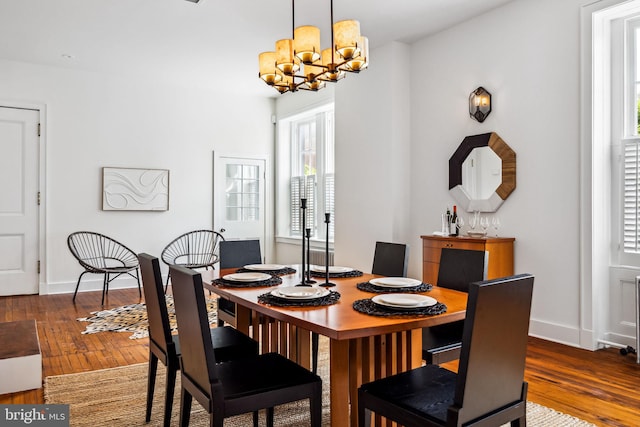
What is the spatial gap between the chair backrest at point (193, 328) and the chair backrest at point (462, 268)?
56.4 inches

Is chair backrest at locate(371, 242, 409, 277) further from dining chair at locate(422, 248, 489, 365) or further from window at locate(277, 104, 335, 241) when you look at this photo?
window at locate(277, 104, 335, 241)

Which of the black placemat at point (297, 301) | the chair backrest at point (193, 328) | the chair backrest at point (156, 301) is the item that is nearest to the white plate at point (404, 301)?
the black placemat at point (297, 301)

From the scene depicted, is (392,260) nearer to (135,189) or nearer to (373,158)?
(373,158)

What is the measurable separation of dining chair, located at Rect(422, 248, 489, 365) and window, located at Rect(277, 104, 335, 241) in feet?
11.3

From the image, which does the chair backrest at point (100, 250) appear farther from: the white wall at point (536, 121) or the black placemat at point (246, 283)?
the white wall at point (536, 121)

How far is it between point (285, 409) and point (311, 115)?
4964mm

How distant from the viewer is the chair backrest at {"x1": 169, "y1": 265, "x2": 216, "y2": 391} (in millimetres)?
1611

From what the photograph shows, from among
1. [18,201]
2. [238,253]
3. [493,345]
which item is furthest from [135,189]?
[493,345]

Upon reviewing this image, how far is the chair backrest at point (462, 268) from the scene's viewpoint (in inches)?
96.0

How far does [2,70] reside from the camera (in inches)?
217

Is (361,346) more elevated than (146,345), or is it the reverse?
(361,346)

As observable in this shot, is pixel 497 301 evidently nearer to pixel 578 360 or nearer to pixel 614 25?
pixel 578 360

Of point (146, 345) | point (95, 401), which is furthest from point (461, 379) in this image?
point (146, 345)

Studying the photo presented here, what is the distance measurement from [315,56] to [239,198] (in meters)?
4.71
